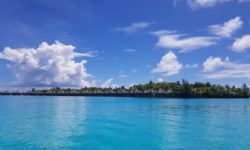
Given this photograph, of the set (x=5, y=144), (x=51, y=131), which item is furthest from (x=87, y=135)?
(x=5, y=144)

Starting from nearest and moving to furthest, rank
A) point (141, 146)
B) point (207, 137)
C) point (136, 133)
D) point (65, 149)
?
point (65, 149) → point (141, 146) → point (207, 137) → point (136, 133)

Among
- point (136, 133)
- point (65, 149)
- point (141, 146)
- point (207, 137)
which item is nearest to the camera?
point (65, 149)

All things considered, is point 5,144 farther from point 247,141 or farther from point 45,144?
point 247,141

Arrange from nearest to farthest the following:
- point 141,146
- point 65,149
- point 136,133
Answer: point 65,149 < point 141,146 < point 136,133

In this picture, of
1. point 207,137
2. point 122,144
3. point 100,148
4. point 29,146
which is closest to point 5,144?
point 29,146

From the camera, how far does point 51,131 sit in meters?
36.4

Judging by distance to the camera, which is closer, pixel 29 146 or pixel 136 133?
pixel 29 146

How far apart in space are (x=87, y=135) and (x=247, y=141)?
16.5m

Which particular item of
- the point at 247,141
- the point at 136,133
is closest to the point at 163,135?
the point at 136,133

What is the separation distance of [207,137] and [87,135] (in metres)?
12.9

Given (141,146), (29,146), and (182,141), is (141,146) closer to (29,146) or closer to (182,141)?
(182,141)

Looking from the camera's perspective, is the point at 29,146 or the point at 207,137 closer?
the point at 29,146

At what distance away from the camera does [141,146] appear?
93.6 feet

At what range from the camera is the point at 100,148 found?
27.9m
